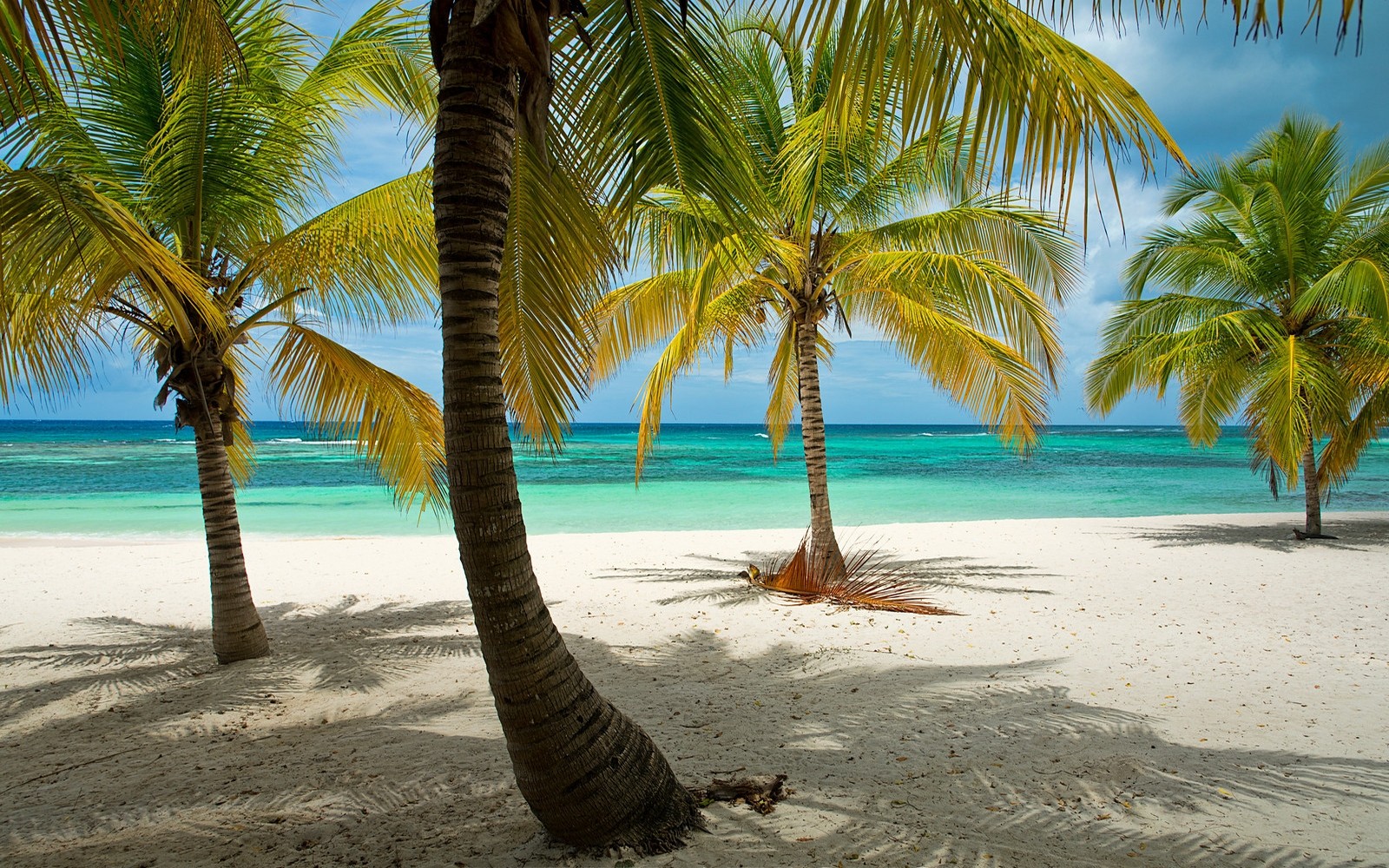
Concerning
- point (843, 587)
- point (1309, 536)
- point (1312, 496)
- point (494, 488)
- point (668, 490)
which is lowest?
point (668, 490)

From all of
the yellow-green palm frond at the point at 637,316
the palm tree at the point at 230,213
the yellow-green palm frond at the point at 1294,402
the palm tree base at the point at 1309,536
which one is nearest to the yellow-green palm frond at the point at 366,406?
the palm tree at the point at 230,213

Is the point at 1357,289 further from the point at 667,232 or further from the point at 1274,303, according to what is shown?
the point at 667,232

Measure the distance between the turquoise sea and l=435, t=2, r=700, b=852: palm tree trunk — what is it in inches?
178

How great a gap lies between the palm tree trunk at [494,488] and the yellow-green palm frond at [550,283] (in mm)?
1227

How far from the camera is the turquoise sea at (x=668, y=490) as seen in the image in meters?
17.6

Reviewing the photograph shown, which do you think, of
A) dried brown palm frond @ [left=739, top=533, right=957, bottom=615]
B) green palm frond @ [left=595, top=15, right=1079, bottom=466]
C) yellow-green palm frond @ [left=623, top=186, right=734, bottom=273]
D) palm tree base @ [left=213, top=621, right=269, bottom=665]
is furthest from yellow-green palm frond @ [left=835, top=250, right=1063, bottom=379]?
palm tree base @ [left=213, top=621, right=269, bottom=665]

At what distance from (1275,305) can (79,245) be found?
12838 millimetres

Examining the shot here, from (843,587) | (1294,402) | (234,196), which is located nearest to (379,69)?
(234,196)

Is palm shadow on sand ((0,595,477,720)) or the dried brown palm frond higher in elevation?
the dried brown palm frond

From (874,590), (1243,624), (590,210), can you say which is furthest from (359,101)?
(1243,624)

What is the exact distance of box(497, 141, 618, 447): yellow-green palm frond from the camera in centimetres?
382

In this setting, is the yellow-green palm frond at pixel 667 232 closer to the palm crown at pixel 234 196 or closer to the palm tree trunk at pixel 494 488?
the palm crown at pixel 234 196

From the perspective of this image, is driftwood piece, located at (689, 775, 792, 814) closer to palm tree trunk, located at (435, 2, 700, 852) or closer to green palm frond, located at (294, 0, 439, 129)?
palm tree trunk, located at (435, 2, 700, 852)

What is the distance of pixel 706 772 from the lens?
11.0 ft
